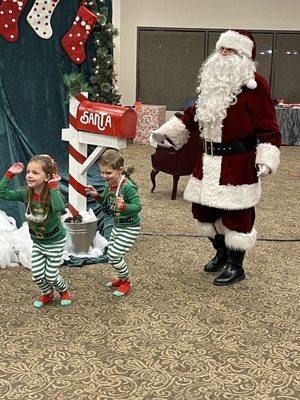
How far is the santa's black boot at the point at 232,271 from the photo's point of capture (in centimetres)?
362

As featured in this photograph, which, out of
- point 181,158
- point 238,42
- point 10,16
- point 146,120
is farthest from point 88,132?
point 146,120

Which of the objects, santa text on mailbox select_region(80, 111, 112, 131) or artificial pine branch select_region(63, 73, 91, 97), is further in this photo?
artificial pine branch select_region(63, 73, 91, 97)

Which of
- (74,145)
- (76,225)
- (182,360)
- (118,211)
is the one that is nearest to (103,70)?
(74,145)

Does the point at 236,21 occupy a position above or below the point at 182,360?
above

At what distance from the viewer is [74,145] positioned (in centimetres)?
403

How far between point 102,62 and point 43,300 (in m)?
2.15

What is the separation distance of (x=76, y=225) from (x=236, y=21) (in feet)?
29.3

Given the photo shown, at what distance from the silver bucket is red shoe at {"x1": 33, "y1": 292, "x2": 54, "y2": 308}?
0.80 meters

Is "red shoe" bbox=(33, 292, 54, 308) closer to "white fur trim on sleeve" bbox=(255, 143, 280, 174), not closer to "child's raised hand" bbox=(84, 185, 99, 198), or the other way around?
"child's raised hand" bbox=(84, 185, 99, 198)

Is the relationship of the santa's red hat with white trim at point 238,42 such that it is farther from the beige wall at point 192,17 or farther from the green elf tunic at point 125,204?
the beige wall at point 192,17

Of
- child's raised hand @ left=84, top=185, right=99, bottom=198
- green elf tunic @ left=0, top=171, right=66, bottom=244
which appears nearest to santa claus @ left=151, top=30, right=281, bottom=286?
child's raised hand @ left=84, top=185, right=99, bottom=198

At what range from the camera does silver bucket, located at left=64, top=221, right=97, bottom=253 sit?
3.98m

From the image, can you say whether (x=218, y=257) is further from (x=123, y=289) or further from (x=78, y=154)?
(x=78, y=154)

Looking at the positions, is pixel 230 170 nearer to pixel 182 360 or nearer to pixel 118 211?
pixel 118 211
